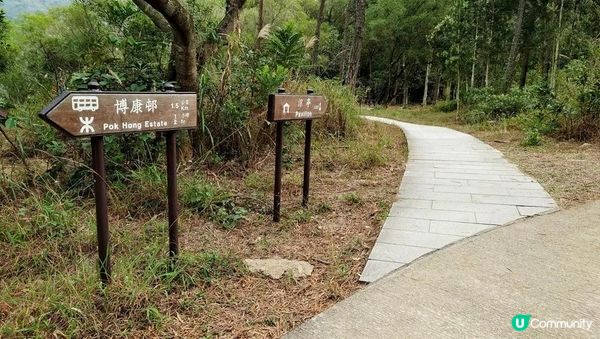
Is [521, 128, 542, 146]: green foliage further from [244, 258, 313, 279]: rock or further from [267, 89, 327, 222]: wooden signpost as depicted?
[244, 258, 313, 279]: rock

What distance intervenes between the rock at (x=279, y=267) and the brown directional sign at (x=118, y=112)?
99cm

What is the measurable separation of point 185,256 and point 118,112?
1.02 m

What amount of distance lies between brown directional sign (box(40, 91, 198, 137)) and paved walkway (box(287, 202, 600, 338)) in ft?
→ 4.37

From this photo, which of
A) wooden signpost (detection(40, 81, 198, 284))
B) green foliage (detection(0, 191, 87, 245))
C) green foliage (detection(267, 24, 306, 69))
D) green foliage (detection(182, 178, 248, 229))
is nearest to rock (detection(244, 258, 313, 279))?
wooden signpost (detection(40, 81, 198, 284))

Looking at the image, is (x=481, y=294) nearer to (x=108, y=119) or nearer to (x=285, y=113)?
(x=285, y=113)

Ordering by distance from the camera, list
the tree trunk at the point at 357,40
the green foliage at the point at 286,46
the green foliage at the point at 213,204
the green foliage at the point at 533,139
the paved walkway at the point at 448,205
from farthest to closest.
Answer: the tree trunk at the point at 357,40 → the green foliage at the point at 533,139 → the green foliage at the point at 286,46 → the green foliage at the point at 213,204 → the paved walkway at the point at 448,205

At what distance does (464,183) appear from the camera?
4.56 m

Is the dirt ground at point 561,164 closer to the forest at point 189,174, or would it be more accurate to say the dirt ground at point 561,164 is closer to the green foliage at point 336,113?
the forest at point 189,174

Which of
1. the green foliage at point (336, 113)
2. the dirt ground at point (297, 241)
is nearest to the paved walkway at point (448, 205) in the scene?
the dirt ground at point (297, 241)

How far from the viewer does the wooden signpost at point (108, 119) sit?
1707 mm

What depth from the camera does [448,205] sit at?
374 cm

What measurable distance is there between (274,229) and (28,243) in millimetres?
1703

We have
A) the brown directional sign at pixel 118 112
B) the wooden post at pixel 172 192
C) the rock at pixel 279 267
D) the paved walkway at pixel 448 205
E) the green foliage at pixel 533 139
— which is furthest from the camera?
the green foliage at pixel 533 139

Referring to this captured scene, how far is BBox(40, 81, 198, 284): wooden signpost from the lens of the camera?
1.71 m
